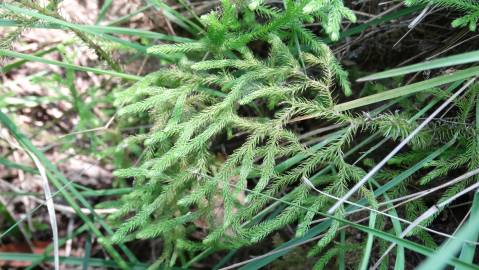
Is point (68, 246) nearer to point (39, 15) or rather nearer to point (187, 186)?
point (187, 186)

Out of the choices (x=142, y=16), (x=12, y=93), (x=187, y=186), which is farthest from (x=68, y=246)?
(x=142, y=16)

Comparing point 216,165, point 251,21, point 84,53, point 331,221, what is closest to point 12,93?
point 84,53

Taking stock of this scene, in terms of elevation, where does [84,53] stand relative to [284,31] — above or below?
below

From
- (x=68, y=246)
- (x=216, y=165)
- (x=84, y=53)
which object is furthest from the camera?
(x=84, y=53)

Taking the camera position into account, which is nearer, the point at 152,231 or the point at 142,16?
the point at 152,231

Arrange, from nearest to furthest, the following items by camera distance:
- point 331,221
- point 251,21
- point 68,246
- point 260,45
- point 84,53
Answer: point 331,221
point 251,21
point 260,45
point 68,246
point 84,53

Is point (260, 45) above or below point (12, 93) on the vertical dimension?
above

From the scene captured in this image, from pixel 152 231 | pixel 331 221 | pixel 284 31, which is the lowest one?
pixel 152 231

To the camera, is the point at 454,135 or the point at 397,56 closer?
the point at 454,135

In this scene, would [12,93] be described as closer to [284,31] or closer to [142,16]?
[142,16]
